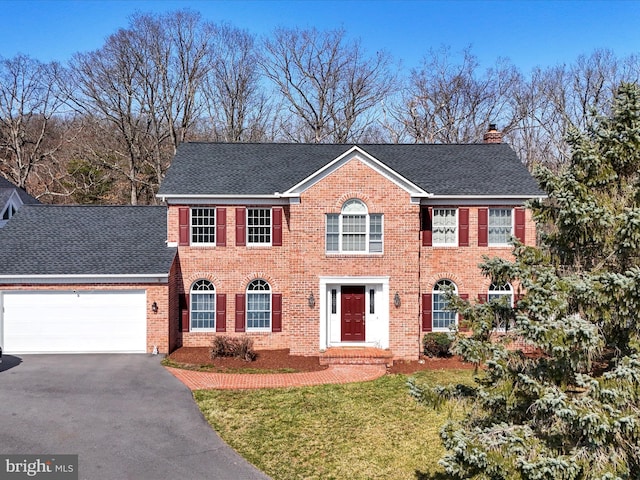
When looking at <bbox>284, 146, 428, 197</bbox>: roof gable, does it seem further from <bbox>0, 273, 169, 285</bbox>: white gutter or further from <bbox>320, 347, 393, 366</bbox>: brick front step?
<bbox>320, 347, 393, 366</bbox>: brick front step

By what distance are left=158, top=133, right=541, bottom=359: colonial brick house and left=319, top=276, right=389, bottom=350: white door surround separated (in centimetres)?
4

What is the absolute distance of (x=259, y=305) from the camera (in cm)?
1903

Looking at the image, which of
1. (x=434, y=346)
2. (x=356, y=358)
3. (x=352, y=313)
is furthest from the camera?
(x=352, y=313)

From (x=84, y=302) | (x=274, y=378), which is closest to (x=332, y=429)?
(x=274, y=378)

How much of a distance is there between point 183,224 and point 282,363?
7.07m

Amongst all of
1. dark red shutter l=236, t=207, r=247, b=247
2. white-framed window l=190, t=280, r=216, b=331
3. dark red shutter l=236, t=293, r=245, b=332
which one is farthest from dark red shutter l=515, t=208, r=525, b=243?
white-framed window l=190, t=280, r=216, b=331

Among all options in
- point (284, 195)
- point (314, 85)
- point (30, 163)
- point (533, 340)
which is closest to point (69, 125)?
point (30, 163)

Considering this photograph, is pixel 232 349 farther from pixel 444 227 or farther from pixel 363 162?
pixel 444 227

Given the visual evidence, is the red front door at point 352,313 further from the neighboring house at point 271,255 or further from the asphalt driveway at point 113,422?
the asphalt driveway at point 113,422

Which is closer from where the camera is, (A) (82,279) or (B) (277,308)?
(A) (82,279)

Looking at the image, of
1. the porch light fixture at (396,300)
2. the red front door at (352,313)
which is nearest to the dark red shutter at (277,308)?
the red front door at (352,313)

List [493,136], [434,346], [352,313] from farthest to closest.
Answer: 1. [493,136]
2. [352,313]
3. [434,346]

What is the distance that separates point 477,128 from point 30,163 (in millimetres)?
40264

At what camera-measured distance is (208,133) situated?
4250 cm
